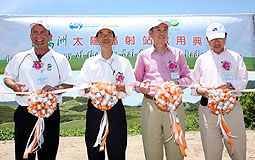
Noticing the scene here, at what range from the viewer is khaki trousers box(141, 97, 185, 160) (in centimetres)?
300

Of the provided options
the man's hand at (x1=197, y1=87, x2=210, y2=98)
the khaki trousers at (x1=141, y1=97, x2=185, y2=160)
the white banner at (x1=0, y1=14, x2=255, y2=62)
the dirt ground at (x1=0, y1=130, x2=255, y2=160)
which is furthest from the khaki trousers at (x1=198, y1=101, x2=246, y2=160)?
the white banner at (x1=0, y1=14, x2=255, y2=62)

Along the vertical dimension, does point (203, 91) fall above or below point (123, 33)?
below

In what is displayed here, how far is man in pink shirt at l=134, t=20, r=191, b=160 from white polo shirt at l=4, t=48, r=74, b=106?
0.96 meters

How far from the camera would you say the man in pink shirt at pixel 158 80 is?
301cm

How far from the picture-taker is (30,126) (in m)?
2.88

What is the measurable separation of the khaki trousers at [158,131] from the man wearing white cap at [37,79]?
1083 mm

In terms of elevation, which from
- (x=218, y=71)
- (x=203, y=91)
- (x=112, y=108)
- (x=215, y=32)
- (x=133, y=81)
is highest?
(x=215, y=32)

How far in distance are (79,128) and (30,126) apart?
3716 millimetres

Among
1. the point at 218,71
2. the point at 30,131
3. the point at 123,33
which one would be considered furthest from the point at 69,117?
the point at 218,71

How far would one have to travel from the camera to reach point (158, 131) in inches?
119

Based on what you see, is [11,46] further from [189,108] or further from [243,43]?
[243,43]

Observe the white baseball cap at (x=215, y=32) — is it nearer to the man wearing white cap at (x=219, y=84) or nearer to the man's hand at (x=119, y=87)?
the man wearing white cap at (x=219, y=84)

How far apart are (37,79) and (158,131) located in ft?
5.26

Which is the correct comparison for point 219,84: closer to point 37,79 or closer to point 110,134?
point 110,134
